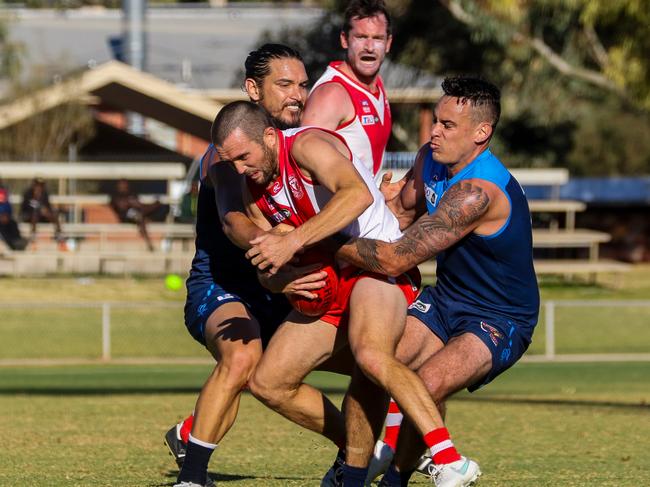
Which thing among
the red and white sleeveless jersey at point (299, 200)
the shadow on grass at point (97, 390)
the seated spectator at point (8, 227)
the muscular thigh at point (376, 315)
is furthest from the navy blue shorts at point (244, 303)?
the seated spectator at point (8, 227)

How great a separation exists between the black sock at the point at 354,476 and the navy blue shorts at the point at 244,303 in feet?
3.39

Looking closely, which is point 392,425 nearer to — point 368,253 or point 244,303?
point 244,303

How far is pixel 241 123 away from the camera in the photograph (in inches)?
240

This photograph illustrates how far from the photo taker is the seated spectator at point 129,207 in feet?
88.4

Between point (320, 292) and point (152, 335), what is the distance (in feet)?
50.1

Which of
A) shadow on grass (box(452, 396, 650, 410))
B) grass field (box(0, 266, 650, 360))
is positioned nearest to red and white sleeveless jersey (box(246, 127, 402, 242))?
shadow on grass (box(452, 396, 650, 410))

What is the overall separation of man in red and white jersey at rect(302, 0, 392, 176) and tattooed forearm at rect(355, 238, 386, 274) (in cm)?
126

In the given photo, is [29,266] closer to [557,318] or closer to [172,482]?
[557,318]

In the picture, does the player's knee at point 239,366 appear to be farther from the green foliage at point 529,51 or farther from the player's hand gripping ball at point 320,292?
the green foliage at point 529,51

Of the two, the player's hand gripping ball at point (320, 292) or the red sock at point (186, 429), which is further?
the red sock at point (186, 429)

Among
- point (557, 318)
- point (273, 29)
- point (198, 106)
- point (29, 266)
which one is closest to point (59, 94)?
point (198, 106)

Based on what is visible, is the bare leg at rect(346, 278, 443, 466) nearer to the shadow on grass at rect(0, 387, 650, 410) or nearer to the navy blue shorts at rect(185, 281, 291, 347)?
the navy blue shorts at rect(185, 281, 291, 347)

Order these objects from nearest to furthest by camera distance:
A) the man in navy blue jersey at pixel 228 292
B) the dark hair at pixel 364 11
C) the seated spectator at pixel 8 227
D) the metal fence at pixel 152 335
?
the man in navy blue jersey at pixel 228 292, the dark hair at pixel 364 11, the metal fence at pixel 152 335, the seated spectator at pixel 8 227

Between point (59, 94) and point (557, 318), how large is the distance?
12.9 m
